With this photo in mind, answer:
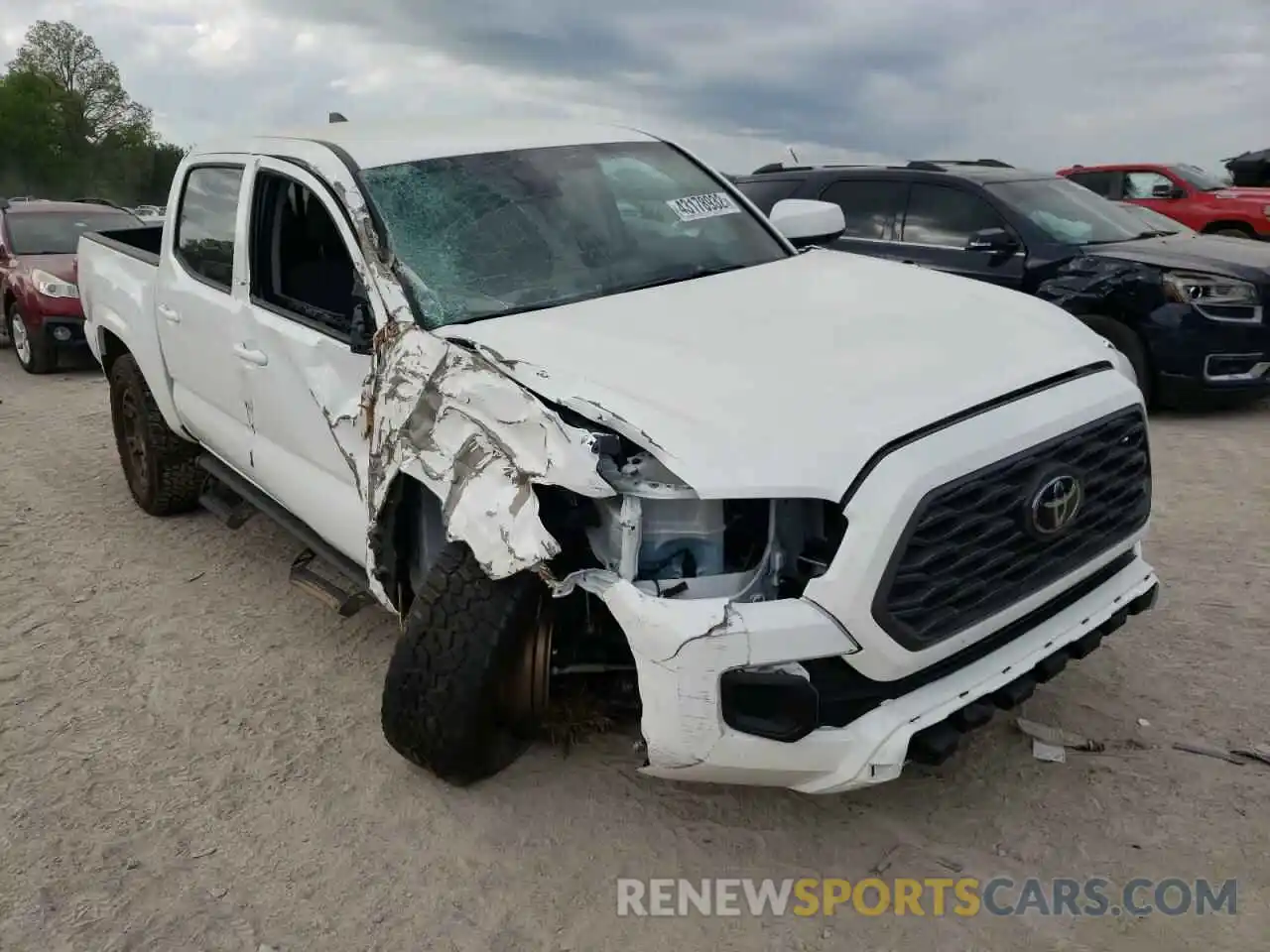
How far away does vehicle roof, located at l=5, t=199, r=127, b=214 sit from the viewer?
1112cm

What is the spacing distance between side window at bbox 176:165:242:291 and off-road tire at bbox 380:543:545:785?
6.50 feet

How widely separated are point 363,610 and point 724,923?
2.30 metres

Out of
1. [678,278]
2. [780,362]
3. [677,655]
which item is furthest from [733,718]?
[678,278]

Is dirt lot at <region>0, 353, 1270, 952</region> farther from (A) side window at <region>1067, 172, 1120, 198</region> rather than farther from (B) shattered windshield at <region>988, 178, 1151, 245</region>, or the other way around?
(A) side window at <region>1067, 172, 1120, 198</region>

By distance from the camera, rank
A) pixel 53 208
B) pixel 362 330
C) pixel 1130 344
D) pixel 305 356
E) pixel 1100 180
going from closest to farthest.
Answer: pixel 362 330 < pixel 305 356 < pixel 1130 344 < pixel 53 208 < pixel 1100 180

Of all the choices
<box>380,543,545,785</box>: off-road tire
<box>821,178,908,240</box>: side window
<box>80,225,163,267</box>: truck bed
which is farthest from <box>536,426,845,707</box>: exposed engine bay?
<box>821,178,908,240</box>: side window

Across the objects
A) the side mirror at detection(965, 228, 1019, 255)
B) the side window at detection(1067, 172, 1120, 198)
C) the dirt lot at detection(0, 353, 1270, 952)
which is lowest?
the dirt lot at detection(0, 353, 1270, 952)

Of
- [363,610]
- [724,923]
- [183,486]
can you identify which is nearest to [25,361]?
[183,486]

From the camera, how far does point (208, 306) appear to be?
4.32 m

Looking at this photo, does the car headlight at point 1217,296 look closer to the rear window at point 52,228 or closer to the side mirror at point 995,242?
the side mirror at point 995,242

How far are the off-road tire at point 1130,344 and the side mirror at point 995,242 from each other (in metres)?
0.68

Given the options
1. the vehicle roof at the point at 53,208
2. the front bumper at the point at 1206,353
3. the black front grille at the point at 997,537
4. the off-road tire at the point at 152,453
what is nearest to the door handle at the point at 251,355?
the off-road tire at the point at 152,453

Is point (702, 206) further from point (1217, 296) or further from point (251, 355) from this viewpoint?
point (1217, 296)

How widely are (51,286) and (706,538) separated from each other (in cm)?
940
